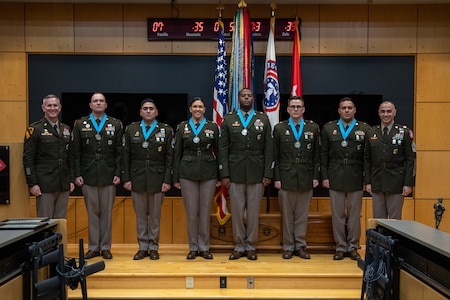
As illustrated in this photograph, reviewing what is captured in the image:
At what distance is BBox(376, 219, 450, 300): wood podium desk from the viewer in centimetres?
Answer: 245

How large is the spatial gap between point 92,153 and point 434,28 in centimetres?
408

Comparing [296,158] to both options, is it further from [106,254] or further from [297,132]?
[106,254]

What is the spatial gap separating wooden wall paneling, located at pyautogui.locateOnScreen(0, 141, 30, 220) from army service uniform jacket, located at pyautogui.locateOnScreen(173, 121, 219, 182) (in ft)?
4.54

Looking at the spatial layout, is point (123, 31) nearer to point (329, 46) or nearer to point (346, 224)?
point (329, 46)

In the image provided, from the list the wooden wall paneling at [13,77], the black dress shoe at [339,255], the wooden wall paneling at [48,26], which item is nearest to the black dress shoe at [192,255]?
the black dress shoe at [339,255]

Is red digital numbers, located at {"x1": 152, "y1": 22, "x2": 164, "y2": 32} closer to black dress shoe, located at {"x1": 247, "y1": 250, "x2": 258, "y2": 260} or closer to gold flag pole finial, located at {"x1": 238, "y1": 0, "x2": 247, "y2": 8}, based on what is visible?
gold flag pole finial, located at {"x1": 238, "y1": 0, "x2": 247, "y2": 8}

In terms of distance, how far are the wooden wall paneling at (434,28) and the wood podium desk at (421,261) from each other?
131 inches

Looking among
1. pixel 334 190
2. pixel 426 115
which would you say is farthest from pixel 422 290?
pixel 426 115

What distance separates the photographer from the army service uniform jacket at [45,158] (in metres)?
4.56

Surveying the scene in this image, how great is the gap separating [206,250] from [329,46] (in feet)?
9.05

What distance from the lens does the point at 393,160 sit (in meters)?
4.72

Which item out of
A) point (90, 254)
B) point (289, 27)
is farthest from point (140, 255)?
point (289, 27)

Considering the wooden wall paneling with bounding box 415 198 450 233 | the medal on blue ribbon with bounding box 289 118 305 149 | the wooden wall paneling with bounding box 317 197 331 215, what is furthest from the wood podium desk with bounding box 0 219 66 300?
the wooden wall paneling with bounding box 415 198 450 233

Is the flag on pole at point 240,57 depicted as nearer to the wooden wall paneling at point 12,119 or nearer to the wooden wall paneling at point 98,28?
the wooden wall paneling at point 98,28
